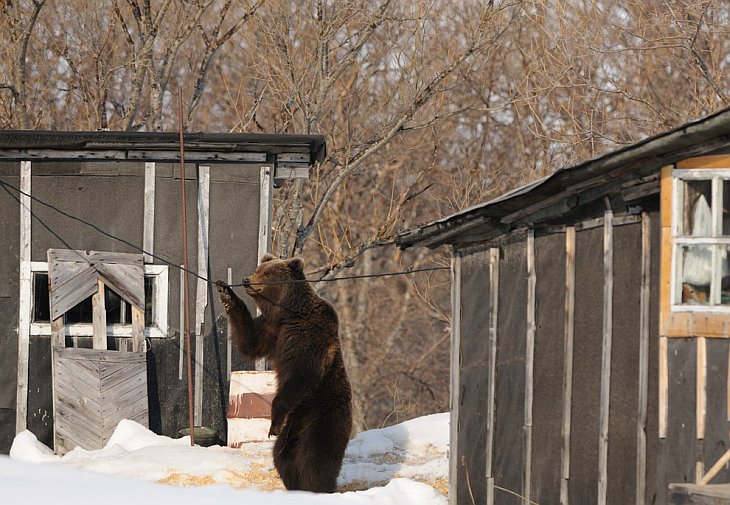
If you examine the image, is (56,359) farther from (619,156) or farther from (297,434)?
(619,156)

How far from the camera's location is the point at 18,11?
18.6 m

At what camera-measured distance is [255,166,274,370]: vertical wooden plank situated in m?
11.2

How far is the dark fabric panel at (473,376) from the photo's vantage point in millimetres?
8289

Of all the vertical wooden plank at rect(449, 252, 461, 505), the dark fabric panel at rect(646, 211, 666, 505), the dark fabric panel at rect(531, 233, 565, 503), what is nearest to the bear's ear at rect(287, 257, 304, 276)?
the vertical wooden plank at rect(449, 252, 461, 505)

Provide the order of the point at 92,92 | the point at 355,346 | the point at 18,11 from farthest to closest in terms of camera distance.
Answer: the point at 355,346, the point at 92,92, the point at 18,11

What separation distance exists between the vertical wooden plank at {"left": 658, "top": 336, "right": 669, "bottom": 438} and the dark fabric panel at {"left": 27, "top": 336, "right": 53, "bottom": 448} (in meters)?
7.30

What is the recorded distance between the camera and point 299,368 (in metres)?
8.55

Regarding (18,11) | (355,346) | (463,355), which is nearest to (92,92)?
(18,11)

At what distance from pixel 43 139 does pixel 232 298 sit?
11.2 feet

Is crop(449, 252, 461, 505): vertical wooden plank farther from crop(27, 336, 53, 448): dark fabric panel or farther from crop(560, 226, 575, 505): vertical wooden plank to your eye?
crop(27, 336, 53, 448): dark fabric panel

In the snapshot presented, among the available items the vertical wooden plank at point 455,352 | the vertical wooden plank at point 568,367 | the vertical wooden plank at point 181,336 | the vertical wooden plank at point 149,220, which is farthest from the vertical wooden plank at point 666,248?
the vertical wooden plank at point 149,220

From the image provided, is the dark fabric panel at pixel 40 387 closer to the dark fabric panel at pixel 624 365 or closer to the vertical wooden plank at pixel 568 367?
the vertical wooden plank at pixel 568 367

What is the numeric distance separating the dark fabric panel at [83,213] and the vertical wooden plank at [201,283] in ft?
2.08

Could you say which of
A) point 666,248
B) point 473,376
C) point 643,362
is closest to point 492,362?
point 473,376
